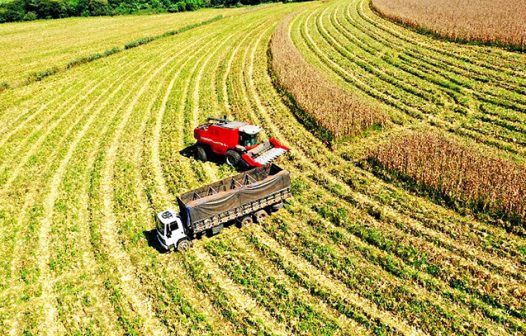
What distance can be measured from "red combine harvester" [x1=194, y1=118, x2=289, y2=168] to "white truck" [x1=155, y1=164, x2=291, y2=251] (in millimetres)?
1663

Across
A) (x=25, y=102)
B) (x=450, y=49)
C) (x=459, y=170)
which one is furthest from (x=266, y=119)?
(x=25, y=102)

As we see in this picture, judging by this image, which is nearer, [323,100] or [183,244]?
[183,244]

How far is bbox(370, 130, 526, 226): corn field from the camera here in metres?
14.1

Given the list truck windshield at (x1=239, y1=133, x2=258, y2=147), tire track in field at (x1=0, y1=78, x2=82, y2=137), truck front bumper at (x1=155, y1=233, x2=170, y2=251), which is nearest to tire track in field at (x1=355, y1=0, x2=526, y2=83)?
truck windshield at (x1=239, y1=133, x2=258, y2=147)

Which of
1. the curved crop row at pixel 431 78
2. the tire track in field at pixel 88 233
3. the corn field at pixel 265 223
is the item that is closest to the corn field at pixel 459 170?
the corn field at pixel 265 223

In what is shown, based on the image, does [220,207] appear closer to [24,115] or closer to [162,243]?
[162,243]

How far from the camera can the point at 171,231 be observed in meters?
13.9

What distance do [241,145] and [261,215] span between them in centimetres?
421

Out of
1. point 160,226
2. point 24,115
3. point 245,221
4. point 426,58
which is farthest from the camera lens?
point 426,58

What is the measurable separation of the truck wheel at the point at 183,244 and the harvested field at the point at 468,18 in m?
27.2

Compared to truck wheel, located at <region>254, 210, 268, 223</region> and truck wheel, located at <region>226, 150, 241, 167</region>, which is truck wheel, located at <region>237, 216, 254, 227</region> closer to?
truck wheel, located at <region>254, 210, 268, 223</region>

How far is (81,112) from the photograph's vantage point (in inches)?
1126

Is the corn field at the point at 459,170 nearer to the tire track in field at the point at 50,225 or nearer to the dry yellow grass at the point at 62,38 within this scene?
the tire track in field at the point at 50,225

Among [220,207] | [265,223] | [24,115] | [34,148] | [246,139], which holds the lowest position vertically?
[265,223]
